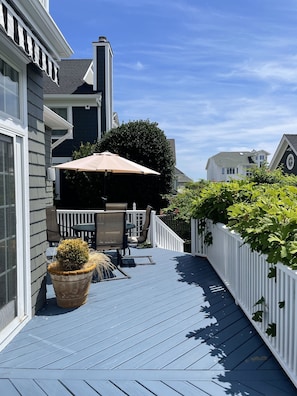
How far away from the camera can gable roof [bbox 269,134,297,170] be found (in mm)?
20514

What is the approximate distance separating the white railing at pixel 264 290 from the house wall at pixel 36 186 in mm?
2330

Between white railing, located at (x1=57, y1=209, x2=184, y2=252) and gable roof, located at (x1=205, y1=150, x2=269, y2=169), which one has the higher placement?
gable roof, located at (x1=205, y1=150, x2=269, y2=169)

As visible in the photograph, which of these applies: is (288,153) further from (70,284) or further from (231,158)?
(231,158)

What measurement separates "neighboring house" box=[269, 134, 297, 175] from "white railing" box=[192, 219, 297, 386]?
1746cm

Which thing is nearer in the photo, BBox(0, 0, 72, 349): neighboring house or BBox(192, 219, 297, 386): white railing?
Result: BBox(192, 219, 297, 386): white railing

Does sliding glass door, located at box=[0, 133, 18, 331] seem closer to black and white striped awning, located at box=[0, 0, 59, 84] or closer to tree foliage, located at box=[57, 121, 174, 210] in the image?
black and white striped awning, located at box=[0, 0, 59, 84]

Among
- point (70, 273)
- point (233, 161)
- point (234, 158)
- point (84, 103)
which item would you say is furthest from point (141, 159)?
point (234, 158)

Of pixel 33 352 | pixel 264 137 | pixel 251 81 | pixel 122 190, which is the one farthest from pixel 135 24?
pixel 264 137

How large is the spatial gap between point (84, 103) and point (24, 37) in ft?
38.9

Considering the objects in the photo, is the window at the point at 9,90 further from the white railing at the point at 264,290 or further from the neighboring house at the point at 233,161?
the neighboring house at the point at 233,161

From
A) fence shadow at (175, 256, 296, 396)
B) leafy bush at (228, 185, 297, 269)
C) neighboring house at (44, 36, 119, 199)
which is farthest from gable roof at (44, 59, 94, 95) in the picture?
leafy bush at (228, 185, 297, 269)

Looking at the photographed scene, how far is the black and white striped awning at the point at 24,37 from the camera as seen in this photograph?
7.65 ft

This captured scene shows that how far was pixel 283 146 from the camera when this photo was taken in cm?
2195

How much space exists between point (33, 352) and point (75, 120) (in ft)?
41.4
